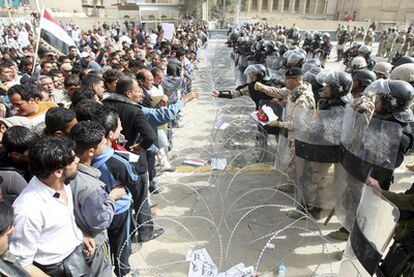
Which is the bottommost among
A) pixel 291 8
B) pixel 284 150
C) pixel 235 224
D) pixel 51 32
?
pixel 235 224

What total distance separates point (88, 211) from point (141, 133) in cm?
149

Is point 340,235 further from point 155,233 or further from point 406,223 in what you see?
point 155,233

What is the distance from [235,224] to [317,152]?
153cm

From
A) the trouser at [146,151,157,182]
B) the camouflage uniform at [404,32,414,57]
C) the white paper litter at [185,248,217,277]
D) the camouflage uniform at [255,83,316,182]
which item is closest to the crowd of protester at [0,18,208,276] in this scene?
the white paper litter at [185,248,217,277]

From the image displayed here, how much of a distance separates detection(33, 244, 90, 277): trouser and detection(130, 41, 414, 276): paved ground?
50 centimetres

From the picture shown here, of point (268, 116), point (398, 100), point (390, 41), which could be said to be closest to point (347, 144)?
point (398, 100)

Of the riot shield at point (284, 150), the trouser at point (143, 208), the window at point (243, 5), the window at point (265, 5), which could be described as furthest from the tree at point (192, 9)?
the trouser at point (143, 208)

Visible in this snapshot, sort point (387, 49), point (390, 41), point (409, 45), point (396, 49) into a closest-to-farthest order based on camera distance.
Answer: point (409, 45) → point (396, 49) → point (390, 41) → point (387, 49)

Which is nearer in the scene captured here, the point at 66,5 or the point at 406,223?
the point at 406,223

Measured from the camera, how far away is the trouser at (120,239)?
3.02 metres

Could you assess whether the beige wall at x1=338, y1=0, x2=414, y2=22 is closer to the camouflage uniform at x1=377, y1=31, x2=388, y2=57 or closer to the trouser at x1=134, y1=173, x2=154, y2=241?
the camouflage uniform at x1=377, y1=31, x2=388, y2=57

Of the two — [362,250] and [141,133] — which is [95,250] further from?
[362,250]

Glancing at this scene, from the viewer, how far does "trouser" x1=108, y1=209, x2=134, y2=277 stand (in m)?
3.02

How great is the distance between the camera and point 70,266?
214 centimetres
